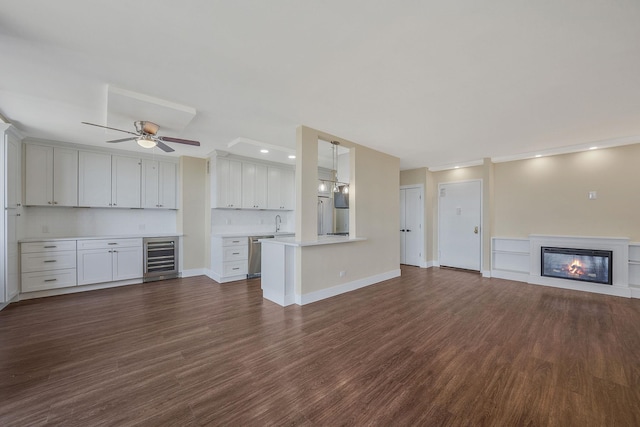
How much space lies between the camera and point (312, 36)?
6.35 ft

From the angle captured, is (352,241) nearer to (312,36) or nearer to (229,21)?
(312,36)

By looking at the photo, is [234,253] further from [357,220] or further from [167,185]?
[357,220]

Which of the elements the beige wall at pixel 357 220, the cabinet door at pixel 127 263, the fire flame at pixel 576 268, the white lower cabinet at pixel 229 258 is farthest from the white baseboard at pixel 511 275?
the cabinet door at pixel 127 263

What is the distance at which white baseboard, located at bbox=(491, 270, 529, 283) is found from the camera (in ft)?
17.1

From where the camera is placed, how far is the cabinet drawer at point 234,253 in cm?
515

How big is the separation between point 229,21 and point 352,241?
11.4ft

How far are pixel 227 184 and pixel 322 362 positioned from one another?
4.31 metres

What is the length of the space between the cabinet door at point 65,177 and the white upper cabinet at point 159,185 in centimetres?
105

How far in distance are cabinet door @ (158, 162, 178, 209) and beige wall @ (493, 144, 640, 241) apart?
289 inches

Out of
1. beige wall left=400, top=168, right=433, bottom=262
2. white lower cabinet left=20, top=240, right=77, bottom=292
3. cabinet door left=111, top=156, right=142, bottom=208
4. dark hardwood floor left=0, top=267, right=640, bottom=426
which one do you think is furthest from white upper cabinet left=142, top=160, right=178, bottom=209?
beige wall left=400, top=168, right=433, bottom=262

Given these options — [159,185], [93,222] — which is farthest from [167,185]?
[93,222]

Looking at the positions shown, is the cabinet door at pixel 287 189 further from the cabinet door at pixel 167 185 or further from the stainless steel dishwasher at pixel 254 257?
the cabinet door at pixel 167 185

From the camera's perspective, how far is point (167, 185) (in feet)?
18.4

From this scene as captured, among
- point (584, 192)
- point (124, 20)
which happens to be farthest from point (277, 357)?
point (584, 192)
